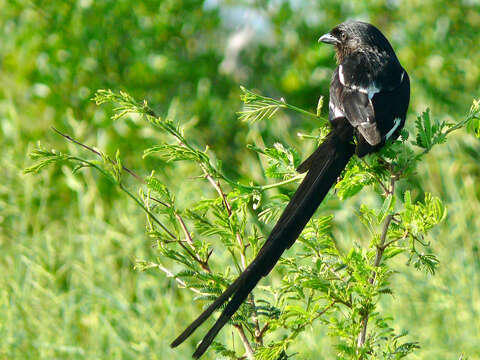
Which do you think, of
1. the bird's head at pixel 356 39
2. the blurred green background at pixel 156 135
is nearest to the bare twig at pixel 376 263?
the bird's head at pixel 356 39

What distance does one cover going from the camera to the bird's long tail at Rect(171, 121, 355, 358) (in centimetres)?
162

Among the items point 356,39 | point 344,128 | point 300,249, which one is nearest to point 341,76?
point 356,39

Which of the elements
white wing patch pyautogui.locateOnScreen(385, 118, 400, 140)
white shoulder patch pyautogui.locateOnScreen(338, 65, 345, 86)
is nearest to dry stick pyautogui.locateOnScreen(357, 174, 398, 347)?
white wing patch pyautogui.locateOnScreen(385, 118, 400, 140)

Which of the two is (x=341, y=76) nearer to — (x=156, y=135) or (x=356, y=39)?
(x=356, y=39)

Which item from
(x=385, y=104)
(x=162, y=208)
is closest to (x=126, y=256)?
(x=385, y=104)

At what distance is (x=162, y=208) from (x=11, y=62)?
5.67m

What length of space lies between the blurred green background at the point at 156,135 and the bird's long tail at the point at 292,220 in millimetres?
1875

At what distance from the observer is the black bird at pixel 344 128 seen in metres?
1.69

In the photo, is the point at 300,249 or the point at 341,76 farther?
the point at 341,76

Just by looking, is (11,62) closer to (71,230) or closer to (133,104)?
(71,230)

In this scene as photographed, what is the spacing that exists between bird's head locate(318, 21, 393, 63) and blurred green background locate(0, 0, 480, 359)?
1.24m

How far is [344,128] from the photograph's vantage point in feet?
8.38

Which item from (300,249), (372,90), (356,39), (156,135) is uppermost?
(156,135)

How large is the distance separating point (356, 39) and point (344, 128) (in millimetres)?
953
